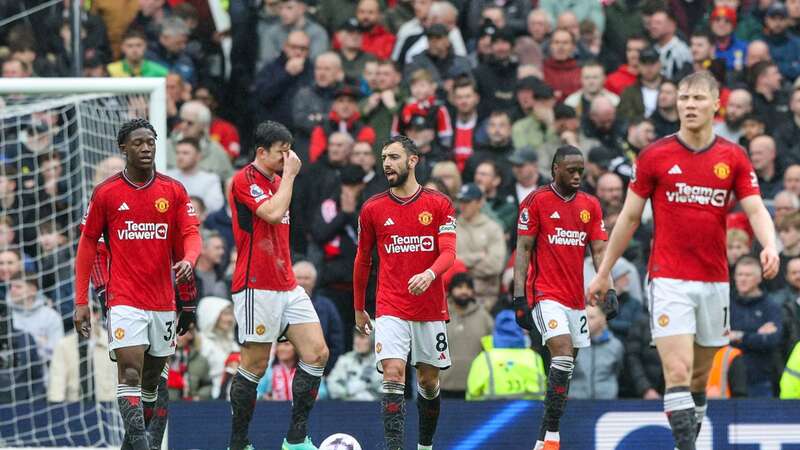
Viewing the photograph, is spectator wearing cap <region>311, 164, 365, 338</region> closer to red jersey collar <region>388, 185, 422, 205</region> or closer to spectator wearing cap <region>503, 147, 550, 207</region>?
spectator wearing cap <region>503, 147, 550, 207</region>

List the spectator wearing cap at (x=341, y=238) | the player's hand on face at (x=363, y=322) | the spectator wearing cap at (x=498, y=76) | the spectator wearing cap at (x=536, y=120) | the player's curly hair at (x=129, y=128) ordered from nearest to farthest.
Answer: the player's curly hair at (x=129, y=128) → the player's hand on face at (x=363, y=322) → the spectator wearing cap at (x=341, y=238) → the spectator wearing cap at (x=536, y=120) → the spectator wearing cap at (x=498, y=76)

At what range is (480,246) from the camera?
55.4ft

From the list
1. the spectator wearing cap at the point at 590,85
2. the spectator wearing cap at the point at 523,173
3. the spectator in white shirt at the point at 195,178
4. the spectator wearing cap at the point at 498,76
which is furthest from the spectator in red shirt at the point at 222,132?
the spectator wearing cap at the point at 590,85

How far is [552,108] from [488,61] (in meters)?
1.19

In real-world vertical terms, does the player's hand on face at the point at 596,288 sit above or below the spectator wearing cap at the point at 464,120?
below

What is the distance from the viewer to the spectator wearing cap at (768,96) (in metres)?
19.1

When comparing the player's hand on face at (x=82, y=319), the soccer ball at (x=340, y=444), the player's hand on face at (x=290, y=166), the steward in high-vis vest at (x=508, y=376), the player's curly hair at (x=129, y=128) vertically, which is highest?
the player's curly hair at (x=129, y=128)

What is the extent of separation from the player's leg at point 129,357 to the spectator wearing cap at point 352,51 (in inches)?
308

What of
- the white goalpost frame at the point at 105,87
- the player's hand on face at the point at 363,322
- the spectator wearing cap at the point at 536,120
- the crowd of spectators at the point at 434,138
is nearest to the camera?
the player's hand on face at the point at 363,322

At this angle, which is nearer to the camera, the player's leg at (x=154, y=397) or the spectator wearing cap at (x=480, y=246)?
the player's leg at (x=154, y=397)

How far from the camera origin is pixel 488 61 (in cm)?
1945

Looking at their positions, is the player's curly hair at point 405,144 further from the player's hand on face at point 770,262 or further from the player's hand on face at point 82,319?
the player's hand on face at point 770,262

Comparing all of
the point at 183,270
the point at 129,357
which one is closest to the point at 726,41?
the point at 183,270

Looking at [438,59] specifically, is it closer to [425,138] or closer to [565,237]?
[425,138]
